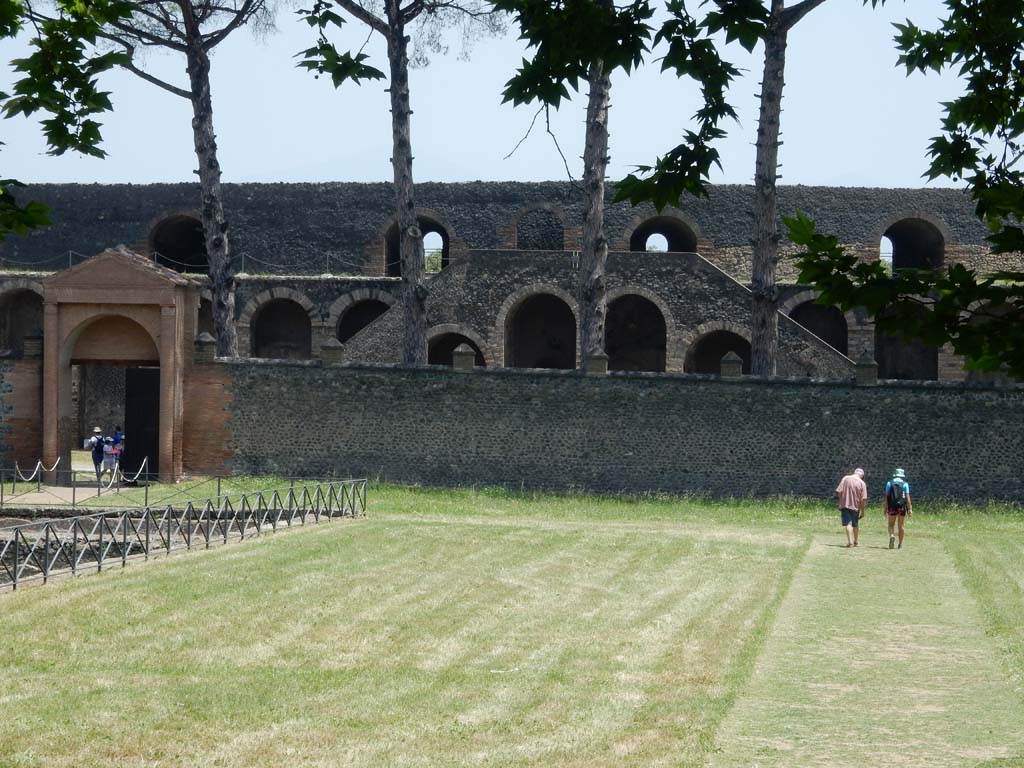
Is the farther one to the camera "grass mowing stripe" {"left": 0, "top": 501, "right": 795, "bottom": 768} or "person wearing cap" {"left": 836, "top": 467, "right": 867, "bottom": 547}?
"person wearing cap" {"left": 836, "top": 467, "right": 867, "bottom": 547}

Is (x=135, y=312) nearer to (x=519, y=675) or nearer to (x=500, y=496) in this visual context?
(x=500, y=496)

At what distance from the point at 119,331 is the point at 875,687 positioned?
1866 centimetres

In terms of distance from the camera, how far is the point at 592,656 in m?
12.1

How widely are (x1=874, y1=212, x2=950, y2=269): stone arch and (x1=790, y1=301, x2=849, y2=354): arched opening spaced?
6.06 feet

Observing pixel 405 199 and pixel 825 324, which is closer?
pixel 405 199

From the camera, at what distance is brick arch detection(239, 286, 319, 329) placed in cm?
3497

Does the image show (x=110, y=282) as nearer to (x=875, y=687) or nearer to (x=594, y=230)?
(x=594, y=230)

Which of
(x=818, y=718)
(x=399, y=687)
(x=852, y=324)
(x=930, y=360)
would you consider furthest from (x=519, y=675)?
(x=930, y=360)

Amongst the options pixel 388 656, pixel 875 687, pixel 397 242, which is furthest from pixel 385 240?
pixel 875 687

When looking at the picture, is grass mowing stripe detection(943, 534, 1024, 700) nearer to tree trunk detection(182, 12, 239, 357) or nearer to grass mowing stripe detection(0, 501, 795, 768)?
grass mowing stripe detection(0, 501, 795, 768)

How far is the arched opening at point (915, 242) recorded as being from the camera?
35375 millimetres

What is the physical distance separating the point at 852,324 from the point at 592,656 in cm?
2231

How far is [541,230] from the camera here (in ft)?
121

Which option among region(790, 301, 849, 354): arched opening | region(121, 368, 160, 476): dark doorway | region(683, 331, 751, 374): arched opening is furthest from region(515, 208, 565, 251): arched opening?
region(121, 368, 160, 476): dark doorway
